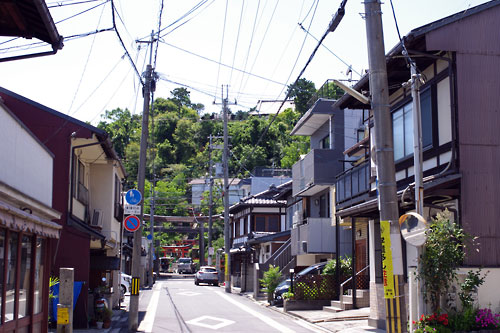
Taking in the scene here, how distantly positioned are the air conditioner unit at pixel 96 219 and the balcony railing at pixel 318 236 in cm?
1161

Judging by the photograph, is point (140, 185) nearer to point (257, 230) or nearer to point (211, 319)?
point (211, 319)

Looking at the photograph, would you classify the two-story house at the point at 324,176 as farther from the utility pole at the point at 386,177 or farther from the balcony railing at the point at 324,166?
the utility pole at the point at 386,177

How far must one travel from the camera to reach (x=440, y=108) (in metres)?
15.9

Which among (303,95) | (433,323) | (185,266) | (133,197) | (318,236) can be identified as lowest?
(185,266)

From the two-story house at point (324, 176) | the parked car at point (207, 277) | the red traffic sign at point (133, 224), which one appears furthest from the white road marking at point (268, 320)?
the parked car at point (207, 277)

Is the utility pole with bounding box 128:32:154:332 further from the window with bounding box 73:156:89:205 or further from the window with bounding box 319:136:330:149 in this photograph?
the window with bounding box 319:136:330:149

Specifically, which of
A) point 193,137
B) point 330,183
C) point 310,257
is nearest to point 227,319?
point 330,183

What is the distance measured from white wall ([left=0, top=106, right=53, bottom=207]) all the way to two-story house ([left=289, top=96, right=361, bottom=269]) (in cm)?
1886

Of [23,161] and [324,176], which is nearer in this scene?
[23,161]

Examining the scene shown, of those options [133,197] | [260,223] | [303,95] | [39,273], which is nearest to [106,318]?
[133,197]

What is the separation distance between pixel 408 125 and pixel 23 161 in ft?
36.4

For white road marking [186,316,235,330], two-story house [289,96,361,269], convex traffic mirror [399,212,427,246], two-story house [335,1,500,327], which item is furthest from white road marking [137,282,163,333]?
convex traffic mirror [399,212,427,246]

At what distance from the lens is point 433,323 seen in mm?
13203

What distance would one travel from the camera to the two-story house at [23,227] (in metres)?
9.34
